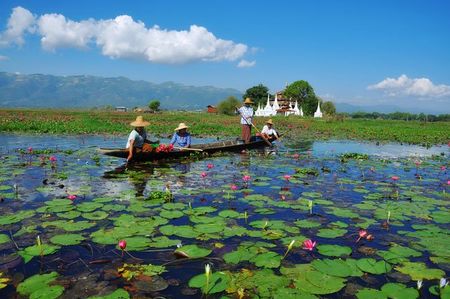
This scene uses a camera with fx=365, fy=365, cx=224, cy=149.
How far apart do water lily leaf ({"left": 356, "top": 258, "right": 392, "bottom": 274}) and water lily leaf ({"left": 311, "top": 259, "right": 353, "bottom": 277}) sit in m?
0.18

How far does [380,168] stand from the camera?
492 inches

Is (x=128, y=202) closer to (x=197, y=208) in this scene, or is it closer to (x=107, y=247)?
(x=197, y=208)

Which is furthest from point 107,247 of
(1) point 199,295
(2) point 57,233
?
(1) point 199,295

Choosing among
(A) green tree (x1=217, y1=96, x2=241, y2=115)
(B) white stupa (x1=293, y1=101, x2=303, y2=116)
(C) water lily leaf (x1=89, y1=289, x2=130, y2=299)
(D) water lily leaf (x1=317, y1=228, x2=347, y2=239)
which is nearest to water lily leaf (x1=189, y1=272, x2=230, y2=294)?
(C) water lily leaf (x1=89, y1=289, x2=130, y2=299)

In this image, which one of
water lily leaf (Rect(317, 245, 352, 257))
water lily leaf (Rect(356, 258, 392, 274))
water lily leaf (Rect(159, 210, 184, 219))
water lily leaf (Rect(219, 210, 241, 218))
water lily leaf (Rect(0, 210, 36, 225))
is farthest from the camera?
water lily leaf (Rect(219, 210, 241, 218))

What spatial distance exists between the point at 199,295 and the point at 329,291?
4.28 feet

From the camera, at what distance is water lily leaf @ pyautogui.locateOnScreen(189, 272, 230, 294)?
3664mm

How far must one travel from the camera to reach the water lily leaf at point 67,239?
4.78 meters

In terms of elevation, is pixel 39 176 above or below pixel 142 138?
below

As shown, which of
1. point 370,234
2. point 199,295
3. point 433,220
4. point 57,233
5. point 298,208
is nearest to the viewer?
point 199,295

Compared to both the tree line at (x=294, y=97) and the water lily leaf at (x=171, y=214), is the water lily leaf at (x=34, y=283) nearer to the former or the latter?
the water lily leaf at (x=171, y=214)

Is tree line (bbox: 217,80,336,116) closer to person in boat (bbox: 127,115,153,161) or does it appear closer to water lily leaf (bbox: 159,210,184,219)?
person in boat (bbox: 127,115,153,161)

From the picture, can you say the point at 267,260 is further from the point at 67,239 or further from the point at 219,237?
the point at 67,239

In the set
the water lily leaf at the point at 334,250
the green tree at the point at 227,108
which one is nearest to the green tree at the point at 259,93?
the green tree at the point at 227,108
